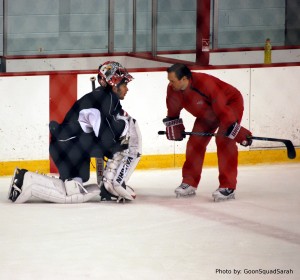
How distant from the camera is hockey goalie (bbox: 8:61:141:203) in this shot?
693 cm

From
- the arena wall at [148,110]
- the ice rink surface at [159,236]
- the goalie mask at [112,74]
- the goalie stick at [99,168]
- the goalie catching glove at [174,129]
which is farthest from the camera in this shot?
the arena wall at [148,110]

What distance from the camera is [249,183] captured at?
7.73 metres

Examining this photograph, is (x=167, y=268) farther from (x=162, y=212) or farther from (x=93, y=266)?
(x=162, y=212)

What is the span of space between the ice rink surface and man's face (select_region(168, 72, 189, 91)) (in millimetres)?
697

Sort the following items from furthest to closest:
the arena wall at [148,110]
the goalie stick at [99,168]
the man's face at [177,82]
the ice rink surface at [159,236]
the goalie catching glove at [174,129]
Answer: the arena wall at [148,110] → the goalie stick at [99,168] → the goalie catching glove at [174,129] → the man's face at [177,82] → the ice rink surface at [159,236]

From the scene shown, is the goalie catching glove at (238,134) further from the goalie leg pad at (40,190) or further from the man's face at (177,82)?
the goalie leg pad at (40,190)

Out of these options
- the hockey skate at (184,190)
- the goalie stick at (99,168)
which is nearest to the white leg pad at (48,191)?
the goalie stick at (99,168)

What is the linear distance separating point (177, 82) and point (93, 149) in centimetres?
66

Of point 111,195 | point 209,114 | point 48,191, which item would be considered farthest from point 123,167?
point 209,114

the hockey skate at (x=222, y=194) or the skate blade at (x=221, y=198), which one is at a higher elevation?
the hockey skate at (x=222, y=194)

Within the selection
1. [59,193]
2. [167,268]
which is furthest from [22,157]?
[167,268]

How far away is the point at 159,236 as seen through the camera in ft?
20.1

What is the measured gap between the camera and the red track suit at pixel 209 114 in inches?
272

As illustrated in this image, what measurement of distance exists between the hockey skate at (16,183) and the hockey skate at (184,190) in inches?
38.0
